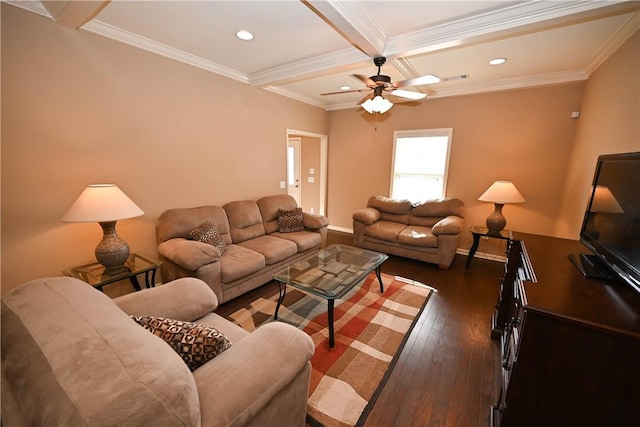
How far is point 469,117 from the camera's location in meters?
3.91

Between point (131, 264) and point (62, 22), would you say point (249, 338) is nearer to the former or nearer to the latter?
point (131, 264)

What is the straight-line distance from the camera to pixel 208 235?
2824 millimetres

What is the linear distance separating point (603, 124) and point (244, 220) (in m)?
4.06

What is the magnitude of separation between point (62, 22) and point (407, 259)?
459cm

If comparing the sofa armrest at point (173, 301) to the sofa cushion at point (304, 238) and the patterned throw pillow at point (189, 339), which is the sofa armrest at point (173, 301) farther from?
the sofa cushion at point (304, 238)

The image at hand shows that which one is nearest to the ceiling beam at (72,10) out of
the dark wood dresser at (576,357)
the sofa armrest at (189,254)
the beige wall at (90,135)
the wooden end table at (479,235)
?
the beige wall at (90,135)

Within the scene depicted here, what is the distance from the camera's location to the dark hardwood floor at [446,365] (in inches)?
61.4

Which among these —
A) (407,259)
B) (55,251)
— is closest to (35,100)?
(55,251)

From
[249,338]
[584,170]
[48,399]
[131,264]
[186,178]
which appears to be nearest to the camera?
[48,399]

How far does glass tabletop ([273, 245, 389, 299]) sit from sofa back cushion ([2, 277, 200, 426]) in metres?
1.39

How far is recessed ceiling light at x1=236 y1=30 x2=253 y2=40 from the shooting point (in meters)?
2.35

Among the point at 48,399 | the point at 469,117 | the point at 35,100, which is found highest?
the point at 469,117

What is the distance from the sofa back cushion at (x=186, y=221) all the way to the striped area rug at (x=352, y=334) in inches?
42.4

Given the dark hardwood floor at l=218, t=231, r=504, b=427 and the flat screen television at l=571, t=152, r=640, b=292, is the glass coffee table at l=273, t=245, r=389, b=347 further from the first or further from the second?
the flat screen television at l=571, t=152, r=640, b=292
